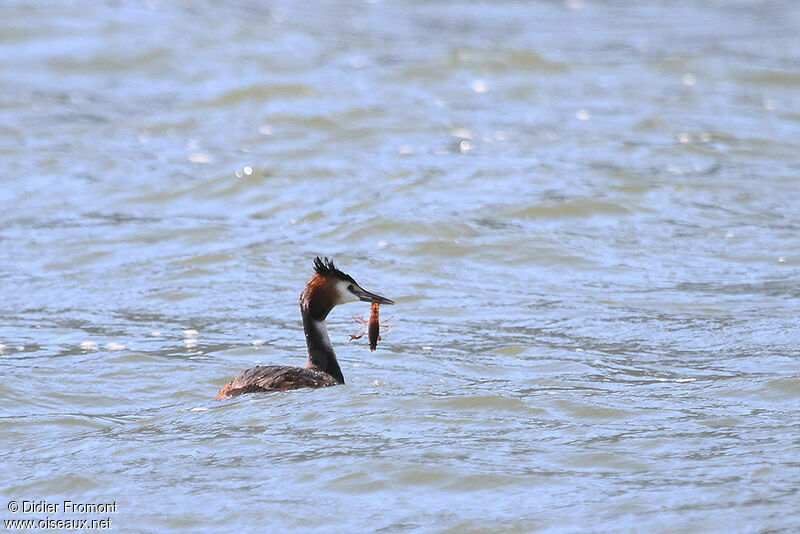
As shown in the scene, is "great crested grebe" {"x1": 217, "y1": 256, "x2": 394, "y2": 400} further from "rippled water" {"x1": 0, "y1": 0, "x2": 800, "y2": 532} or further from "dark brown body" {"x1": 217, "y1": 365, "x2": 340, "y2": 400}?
"rippled water" {"x1": 0, "y1": 0, "x2": 800, "y2": 532}

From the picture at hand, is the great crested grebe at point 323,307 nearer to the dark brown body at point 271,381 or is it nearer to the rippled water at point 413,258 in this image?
the dark brown body at point 271,381

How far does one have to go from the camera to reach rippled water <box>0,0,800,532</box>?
7.43m

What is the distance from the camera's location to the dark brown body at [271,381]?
8461 millimetres

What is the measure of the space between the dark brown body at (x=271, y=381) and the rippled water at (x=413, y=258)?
0.29ft

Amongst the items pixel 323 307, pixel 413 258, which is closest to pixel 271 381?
pixel 323 307

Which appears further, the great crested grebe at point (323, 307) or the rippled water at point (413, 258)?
the great crested grebe at point (323, 307)

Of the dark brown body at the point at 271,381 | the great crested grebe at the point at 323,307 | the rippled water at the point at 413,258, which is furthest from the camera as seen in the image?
the great crested grebe at the point at 323,307

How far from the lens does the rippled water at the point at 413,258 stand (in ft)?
24.4

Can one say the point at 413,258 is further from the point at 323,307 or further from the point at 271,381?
the point at 271,381

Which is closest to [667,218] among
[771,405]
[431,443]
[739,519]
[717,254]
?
[717,254]


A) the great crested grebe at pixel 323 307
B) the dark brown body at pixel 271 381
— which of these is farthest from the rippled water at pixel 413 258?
the great crested grebe at pixel 323 307

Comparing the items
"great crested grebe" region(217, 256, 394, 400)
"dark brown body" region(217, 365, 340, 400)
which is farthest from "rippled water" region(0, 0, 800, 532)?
"great crested grebe" region(217, 256, 394, 400)

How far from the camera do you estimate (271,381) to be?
27.7 ft

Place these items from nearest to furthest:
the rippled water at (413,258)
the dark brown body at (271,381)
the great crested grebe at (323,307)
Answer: the rippled water at (413,258), the dark brown body at (271,381), the great crested grebe at (323,307)
